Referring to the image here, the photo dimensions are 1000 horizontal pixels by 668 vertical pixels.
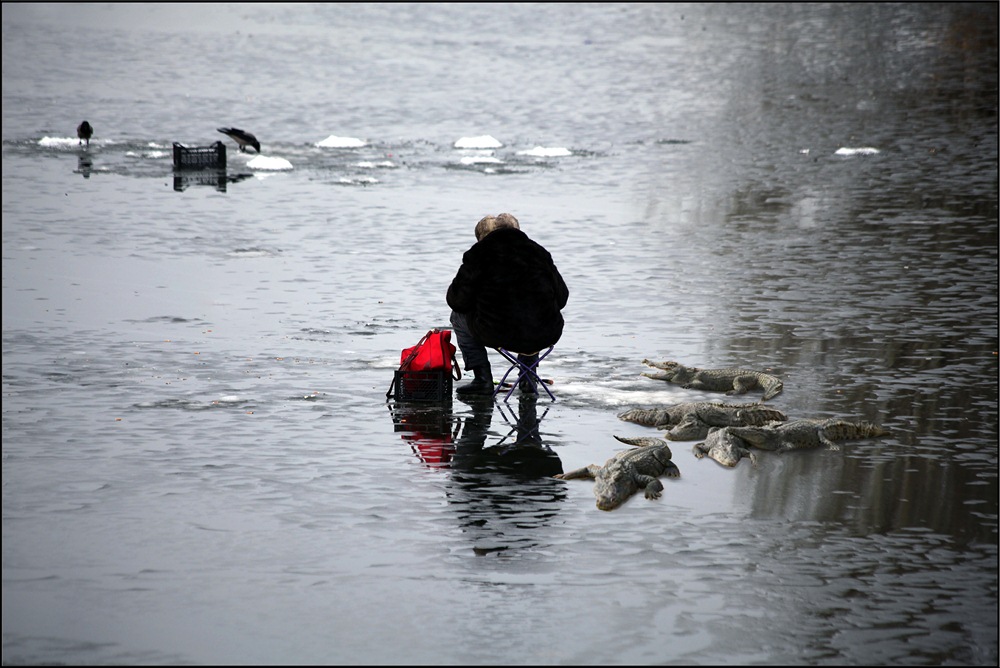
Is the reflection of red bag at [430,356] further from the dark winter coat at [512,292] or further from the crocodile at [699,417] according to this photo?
the crocodile at [699,417]

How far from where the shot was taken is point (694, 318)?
14500mm

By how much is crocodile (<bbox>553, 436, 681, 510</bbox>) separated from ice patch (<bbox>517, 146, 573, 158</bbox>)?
1951 cm

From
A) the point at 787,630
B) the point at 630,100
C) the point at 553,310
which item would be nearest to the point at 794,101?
the point at 630,100

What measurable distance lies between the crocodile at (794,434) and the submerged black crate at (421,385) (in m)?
2.49

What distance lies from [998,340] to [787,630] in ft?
24.1

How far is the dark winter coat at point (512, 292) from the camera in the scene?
36.7ft

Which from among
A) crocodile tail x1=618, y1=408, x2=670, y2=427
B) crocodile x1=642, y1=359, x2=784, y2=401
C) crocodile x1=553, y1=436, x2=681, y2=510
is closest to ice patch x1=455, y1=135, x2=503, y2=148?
crocodile x1=642, y1=359, x2=784, y2=401

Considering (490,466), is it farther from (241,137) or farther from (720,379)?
(241,137)

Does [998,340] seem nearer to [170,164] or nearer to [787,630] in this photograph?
[787,630]

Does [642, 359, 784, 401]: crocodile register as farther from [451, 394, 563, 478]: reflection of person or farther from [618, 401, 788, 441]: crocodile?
[451, 394, 563, 478]: reflection of person

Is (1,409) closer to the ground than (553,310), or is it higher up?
closer to the ground

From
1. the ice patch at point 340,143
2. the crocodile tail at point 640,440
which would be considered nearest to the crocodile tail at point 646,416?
the crocodile tail at point 640,440

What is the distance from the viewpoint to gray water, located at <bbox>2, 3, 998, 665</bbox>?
709 centimetres

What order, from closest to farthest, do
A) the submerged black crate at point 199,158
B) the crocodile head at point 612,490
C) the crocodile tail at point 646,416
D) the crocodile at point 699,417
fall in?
the crocodile head at point 612,490
the crocodile at point 699,417
the crocodile tail at point 646,416
the submerged black crate at point 199,158
